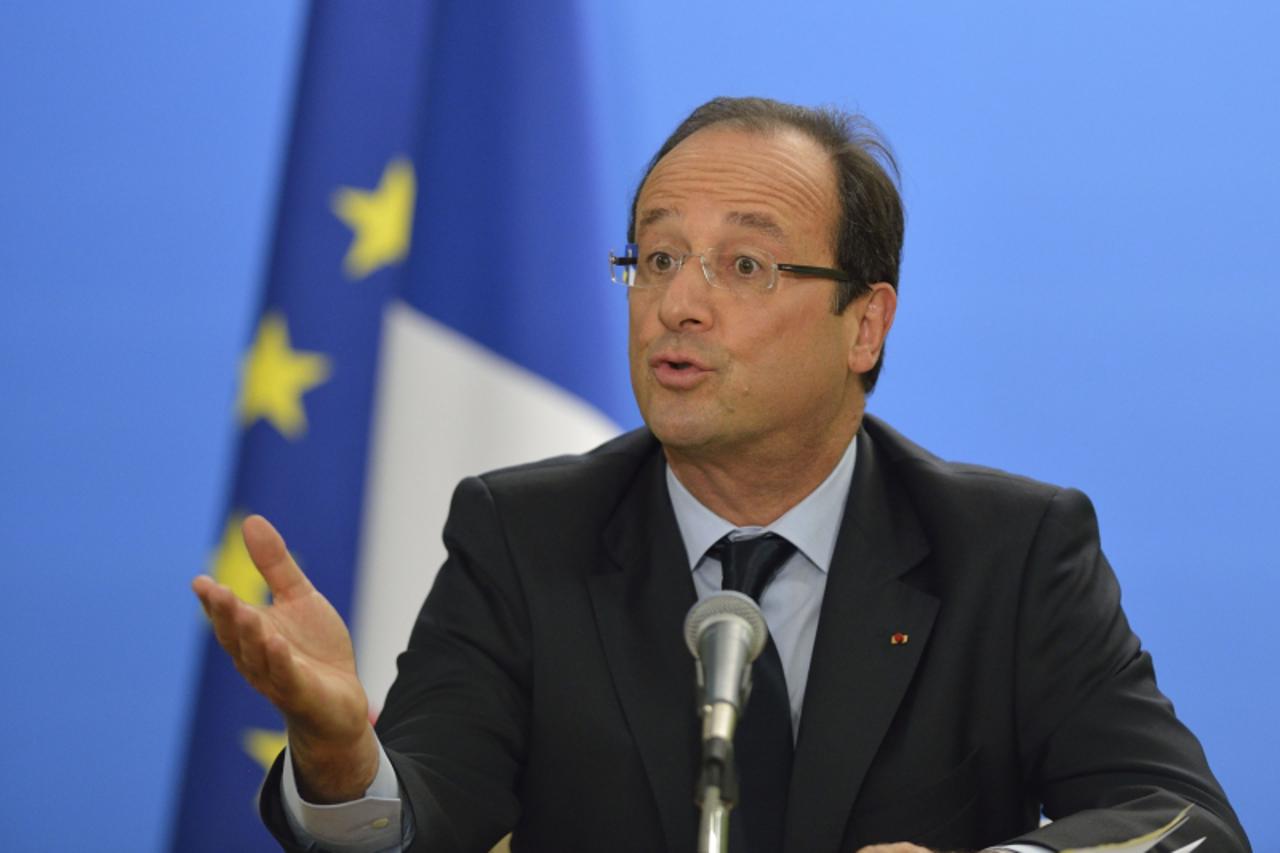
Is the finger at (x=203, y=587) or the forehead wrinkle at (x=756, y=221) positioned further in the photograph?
the forehead wrinkle at (x=756, y=221)

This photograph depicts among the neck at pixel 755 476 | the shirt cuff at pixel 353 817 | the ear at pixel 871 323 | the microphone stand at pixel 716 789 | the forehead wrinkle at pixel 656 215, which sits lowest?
the shirt cuff at pixel 353 817

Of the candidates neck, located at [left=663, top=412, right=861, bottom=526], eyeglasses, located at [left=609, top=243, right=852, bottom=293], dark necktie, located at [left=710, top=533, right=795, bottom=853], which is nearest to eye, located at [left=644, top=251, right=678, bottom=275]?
eyeglasses, located at [left=609, top=243, right=852, bottom=293]

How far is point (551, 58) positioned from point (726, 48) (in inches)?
31.5

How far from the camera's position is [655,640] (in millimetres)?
2207

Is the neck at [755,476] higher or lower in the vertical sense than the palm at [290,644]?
higher

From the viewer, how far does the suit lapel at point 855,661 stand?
2055 mm

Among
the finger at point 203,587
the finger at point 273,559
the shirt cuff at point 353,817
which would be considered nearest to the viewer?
the finger at point 203,587

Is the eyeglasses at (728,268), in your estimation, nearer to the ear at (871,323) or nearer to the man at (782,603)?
the man at (782,603)

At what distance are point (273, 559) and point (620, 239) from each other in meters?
2.16

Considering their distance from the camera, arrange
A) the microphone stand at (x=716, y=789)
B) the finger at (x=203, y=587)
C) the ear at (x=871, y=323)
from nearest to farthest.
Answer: the microphone stand at (x=716, y=789), the finger at (x=203, y=587), the ear at (x=871, y=323)

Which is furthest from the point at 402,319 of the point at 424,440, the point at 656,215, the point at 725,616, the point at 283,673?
the point at 725,616

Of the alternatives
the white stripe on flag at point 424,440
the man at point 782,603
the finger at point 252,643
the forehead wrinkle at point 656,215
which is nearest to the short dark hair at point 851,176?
the man at point 782,603

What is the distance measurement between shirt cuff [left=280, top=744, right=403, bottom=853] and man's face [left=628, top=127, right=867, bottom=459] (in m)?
0.67

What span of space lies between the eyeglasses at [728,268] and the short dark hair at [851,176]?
10 cm
